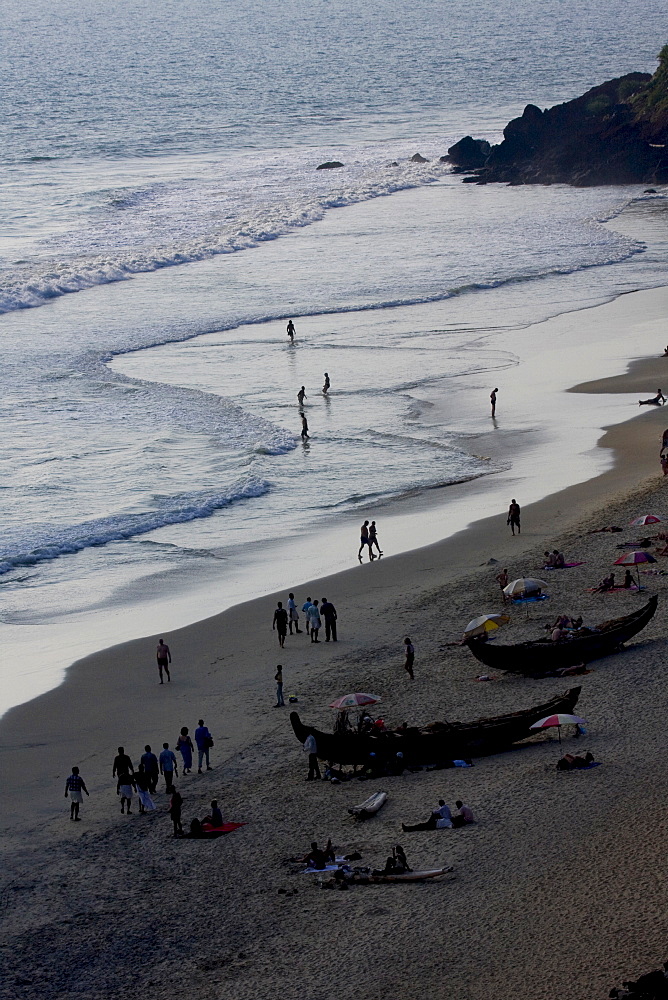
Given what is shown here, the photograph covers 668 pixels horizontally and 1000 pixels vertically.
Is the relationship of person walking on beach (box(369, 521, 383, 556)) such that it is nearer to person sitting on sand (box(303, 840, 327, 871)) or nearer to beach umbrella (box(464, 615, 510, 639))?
beach umbrella (box(464, 615, 510, 639))

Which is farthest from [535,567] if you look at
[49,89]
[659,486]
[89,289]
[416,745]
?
[49,89]

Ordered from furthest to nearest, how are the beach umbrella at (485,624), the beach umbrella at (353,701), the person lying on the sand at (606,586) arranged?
1. the person lying on the sand at (606,586)
2. the beach umbrella at (485,624)
3. the beach umbrella at (353,701)

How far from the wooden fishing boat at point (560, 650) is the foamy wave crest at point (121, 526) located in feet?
34.5

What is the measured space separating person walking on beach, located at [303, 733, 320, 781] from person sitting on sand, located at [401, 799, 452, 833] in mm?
2219

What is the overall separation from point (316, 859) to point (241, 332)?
33227mm

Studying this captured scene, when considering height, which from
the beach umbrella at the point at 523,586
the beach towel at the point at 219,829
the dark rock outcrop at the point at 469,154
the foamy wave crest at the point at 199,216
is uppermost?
the dark rock outcrop at the point at 469,154

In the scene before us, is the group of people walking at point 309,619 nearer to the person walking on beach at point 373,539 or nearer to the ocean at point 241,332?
the ocean at point 241,332

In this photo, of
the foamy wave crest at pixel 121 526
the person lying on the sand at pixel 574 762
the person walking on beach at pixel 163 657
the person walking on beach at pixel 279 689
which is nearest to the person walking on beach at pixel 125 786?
the person walking on beach at pixel 279 689

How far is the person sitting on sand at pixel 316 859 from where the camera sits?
14.6 metres

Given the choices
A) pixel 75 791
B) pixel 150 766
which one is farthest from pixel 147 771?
pixel 75 791

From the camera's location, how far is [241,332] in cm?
4609

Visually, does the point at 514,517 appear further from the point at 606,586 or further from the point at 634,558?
the point at 634,558

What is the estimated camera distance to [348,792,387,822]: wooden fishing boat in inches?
619

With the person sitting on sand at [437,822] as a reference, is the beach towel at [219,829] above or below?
below
